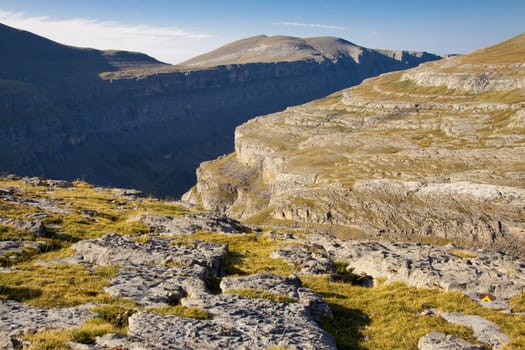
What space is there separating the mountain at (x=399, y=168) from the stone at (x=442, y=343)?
8061 centimetres

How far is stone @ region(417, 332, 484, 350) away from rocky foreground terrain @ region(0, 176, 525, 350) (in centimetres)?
6

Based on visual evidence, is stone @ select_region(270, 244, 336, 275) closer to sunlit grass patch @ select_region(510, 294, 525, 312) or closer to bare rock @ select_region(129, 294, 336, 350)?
bare rock @ select_region(129, 294, 336, 350)

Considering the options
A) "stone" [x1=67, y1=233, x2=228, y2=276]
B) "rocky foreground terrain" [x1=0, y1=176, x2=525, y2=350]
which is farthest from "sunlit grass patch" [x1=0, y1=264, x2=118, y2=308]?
"stone" [x1=67, y1=233, x2=228, y2=276]

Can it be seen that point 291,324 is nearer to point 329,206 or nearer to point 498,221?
point 498,221

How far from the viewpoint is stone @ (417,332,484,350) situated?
59.6ft

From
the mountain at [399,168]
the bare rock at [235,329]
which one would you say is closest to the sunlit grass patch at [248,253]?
the bare rock at [235,329]

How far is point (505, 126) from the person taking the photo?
447 feet

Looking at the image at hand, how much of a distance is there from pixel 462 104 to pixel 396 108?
2560cm

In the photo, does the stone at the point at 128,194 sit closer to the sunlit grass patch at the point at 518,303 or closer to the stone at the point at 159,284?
the stone at the point at 159,284

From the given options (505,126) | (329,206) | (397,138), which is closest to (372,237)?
(329,206)

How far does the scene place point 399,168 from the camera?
120125 mm

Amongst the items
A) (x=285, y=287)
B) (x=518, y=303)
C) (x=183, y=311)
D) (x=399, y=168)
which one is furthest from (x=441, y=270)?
(x=399, y=168)

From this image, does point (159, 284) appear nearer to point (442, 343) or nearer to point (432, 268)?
point (442, 343)

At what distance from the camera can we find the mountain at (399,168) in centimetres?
9825
